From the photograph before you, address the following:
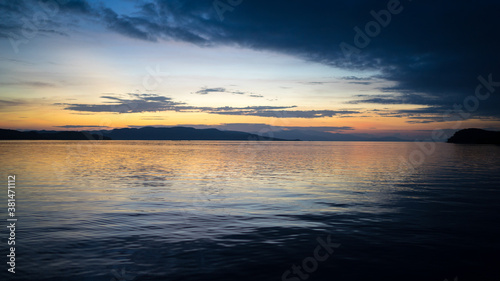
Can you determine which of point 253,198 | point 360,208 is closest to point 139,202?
point 253,198

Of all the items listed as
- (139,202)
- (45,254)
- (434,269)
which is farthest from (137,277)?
(139,202)

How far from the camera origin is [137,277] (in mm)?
10492

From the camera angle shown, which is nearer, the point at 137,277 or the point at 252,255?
the point at 137,277

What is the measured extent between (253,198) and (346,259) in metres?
13.9

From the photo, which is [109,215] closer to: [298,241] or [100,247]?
[100,247]

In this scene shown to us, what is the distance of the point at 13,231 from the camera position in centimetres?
1565

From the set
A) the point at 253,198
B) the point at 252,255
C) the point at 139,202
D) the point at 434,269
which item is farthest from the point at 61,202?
the point at 434,269

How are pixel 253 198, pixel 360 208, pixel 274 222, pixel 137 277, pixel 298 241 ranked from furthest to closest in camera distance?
pixel 253 198 → pixel 360 208 → pixel 274 222 → pixel 298 241 → pixel 137 277

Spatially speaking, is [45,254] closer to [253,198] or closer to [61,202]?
[61,202]

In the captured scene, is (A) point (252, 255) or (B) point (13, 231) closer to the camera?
(A) point (252, 255)

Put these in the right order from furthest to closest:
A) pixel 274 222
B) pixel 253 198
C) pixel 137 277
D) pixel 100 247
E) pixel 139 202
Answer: pixel 253 198 < pixel 139 202 < pixel 274 222 < pixel 100 247 < pixel 137 277

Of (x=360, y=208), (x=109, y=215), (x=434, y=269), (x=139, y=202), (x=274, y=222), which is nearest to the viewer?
(x=434, y=269)

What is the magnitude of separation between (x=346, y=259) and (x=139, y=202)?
16335 mm

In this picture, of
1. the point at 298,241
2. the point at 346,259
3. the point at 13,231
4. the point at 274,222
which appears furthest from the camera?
the point at 274,222
